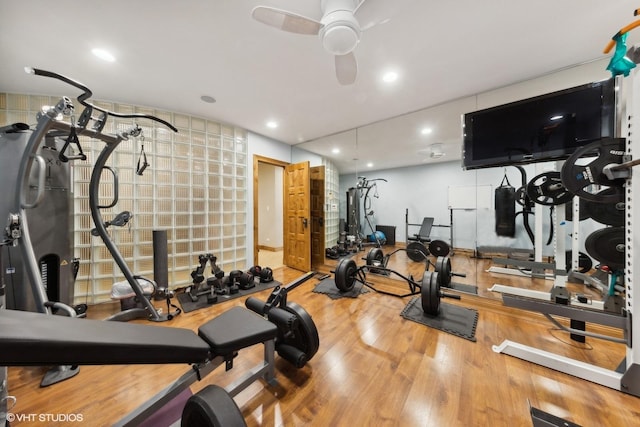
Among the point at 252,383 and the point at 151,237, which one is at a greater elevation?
the point at 151,237

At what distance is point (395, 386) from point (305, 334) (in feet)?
2.35

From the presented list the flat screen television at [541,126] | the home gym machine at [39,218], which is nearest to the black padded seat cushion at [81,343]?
the home gym machine at [39,218]

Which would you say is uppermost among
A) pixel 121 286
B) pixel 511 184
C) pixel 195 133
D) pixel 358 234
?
pixel 195 133

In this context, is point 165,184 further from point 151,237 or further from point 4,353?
point 4,353

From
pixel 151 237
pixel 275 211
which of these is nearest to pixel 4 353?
pixel 151 237

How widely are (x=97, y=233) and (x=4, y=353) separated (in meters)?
2.23

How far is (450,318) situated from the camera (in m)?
2.41

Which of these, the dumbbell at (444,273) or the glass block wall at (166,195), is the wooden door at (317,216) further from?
the dumbbell at (444,273)

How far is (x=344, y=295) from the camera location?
3.11 m

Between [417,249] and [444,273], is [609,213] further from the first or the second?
[417,249]

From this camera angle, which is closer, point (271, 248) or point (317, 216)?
point (317, 216)

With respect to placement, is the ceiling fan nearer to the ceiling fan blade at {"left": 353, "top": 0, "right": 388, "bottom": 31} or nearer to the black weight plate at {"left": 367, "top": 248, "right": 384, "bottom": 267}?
the ceiling fan blade at {"left": 353, "top": 0, "right": 388, "bottom": 31}

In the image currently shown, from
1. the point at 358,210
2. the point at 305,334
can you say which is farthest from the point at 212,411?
the point at 358,210

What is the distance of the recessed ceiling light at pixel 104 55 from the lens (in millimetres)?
2012
